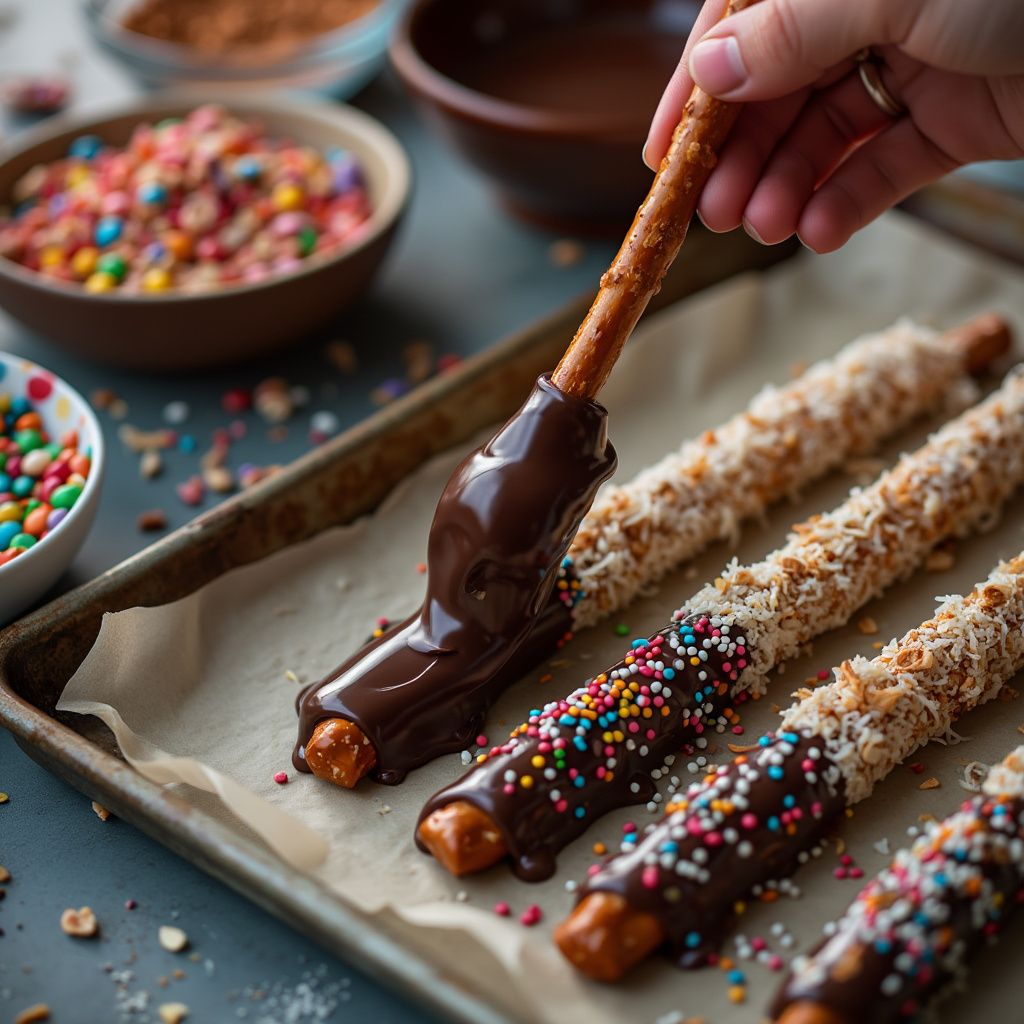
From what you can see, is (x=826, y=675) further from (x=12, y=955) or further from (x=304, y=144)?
(x=304, y=144)

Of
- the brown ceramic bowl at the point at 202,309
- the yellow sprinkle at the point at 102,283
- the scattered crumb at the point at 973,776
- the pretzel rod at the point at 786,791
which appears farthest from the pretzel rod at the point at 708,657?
the yellow sprinkle at the point at 102,283

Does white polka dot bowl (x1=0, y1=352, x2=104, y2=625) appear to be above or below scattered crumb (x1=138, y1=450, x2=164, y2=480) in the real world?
above

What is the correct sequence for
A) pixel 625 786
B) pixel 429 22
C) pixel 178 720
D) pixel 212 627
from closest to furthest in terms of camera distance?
1. pixel 625 786
2. pixel 178 720
3. pixel 212 627
4. pixel 429 22

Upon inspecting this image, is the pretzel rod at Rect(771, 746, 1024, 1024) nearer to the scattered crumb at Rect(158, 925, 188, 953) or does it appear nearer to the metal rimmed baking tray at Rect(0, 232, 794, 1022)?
the metal rimmed baking tray at Rect(0, 232, 794, 1022)

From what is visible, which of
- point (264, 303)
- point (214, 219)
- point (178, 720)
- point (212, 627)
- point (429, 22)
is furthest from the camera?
point (429, 22)

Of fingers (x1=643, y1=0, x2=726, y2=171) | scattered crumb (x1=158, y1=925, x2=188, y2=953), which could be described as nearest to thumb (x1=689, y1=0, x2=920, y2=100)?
fingers (x1=643, y1=0, x2=726, y2=171)

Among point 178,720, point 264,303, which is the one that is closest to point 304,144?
point 264,303

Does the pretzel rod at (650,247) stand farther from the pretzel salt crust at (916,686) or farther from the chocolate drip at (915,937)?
the chocolate drip at (915,937)
